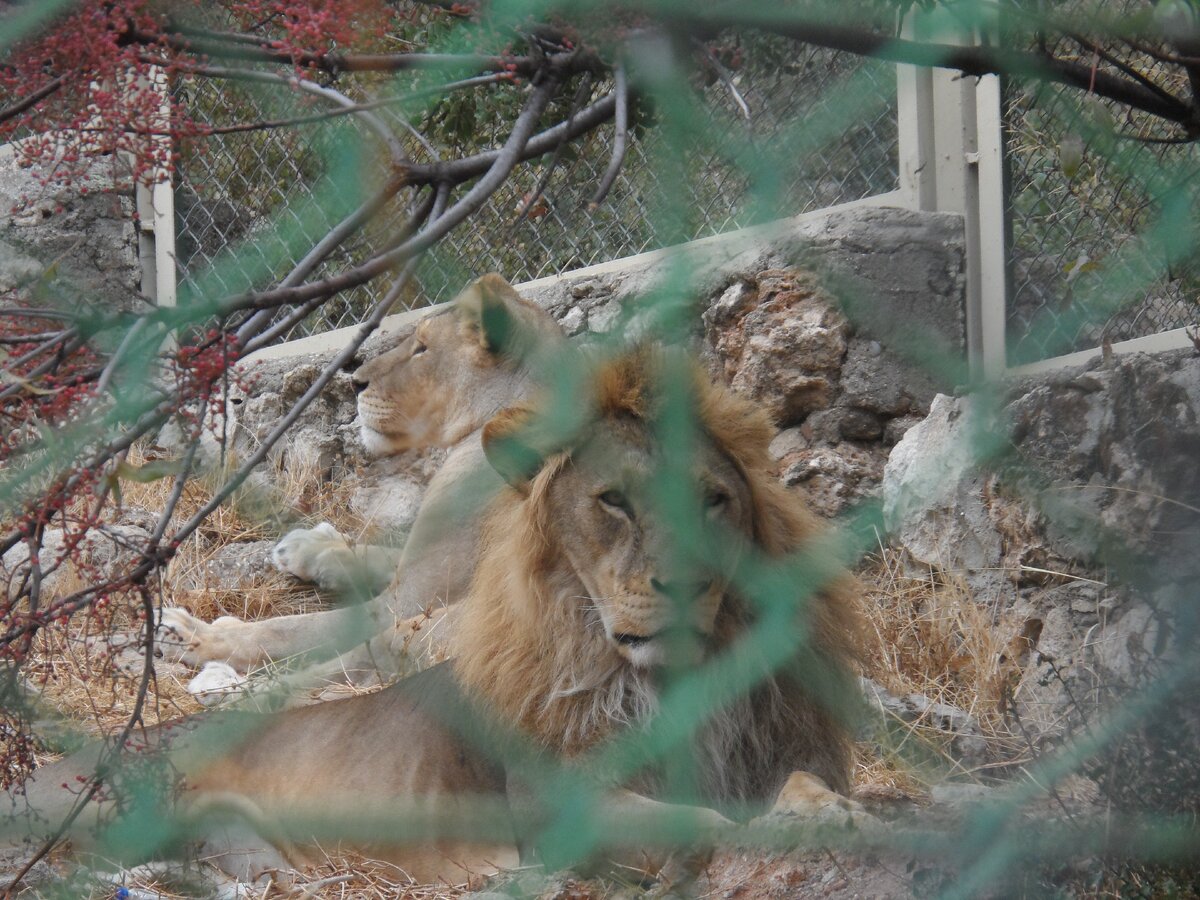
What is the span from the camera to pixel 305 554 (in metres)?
5.38

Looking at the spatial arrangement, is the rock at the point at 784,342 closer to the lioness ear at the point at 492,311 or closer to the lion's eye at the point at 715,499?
the lioness ear at the point at 492,311

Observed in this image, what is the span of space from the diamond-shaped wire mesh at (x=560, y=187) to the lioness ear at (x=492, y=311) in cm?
18

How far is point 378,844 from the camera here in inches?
115

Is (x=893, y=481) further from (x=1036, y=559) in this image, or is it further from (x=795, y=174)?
(x=795, y=174)

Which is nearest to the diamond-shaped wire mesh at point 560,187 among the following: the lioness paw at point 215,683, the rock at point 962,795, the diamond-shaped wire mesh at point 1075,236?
the diamond-shaped wire mesh at point 1075,236

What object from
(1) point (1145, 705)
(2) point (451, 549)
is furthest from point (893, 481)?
(1) point (1145, 705)

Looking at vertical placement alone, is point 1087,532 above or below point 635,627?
below

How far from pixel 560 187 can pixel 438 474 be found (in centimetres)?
109

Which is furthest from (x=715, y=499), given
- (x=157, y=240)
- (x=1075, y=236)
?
(x=157, y=240)

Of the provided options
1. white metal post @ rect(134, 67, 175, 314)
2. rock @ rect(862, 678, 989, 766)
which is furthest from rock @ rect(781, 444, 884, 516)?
white metal post @ rect(134, 67, 175, 314)

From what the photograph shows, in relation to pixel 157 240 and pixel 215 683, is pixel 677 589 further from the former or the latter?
pixel 157 240

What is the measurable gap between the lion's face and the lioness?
164cm

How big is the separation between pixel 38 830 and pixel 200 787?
1.10ft

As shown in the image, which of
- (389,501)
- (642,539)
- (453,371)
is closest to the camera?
(642,539)
